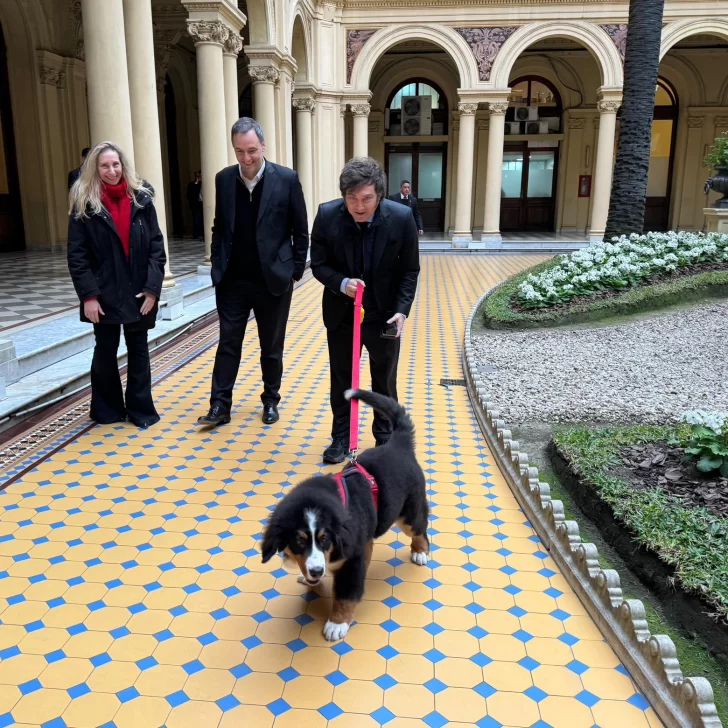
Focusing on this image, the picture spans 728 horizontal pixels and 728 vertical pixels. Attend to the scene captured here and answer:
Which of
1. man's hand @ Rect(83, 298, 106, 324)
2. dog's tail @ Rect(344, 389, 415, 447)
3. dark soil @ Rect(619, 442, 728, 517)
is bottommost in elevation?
dark soil @ Rect(619, 442, 728, 517)

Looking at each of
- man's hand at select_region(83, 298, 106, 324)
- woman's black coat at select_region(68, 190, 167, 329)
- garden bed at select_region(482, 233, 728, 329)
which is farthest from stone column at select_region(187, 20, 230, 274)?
man's hand at select_region(83, 298, 106, 324)

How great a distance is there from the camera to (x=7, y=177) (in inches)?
529

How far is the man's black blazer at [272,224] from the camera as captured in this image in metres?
4.40

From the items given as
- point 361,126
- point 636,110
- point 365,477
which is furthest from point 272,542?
point 361,126

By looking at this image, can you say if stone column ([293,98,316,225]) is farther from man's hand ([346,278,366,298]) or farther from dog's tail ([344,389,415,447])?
dog's tail ([344,389,415,447])

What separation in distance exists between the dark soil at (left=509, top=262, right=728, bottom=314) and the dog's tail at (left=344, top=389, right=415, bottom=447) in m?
6.10

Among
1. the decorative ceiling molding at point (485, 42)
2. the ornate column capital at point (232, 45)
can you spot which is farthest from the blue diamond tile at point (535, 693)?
the decorative ceiling molding at point (485, 42)

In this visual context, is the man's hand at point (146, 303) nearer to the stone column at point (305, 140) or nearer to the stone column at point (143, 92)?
the stone column at point (143, 92)

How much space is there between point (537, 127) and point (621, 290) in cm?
1670

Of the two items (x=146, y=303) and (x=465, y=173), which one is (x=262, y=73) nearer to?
(x=465, y=173)

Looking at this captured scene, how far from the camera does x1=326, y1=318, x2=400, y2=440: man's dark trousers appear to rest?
13.2ft

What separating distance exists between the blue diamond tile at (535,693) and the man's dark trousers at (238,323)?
3.02 m

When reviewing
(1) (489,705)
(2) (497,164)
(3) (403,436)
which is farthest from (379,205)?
(2) (497,164)

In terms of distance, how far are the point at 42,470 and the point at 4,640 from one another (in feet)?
5.36
